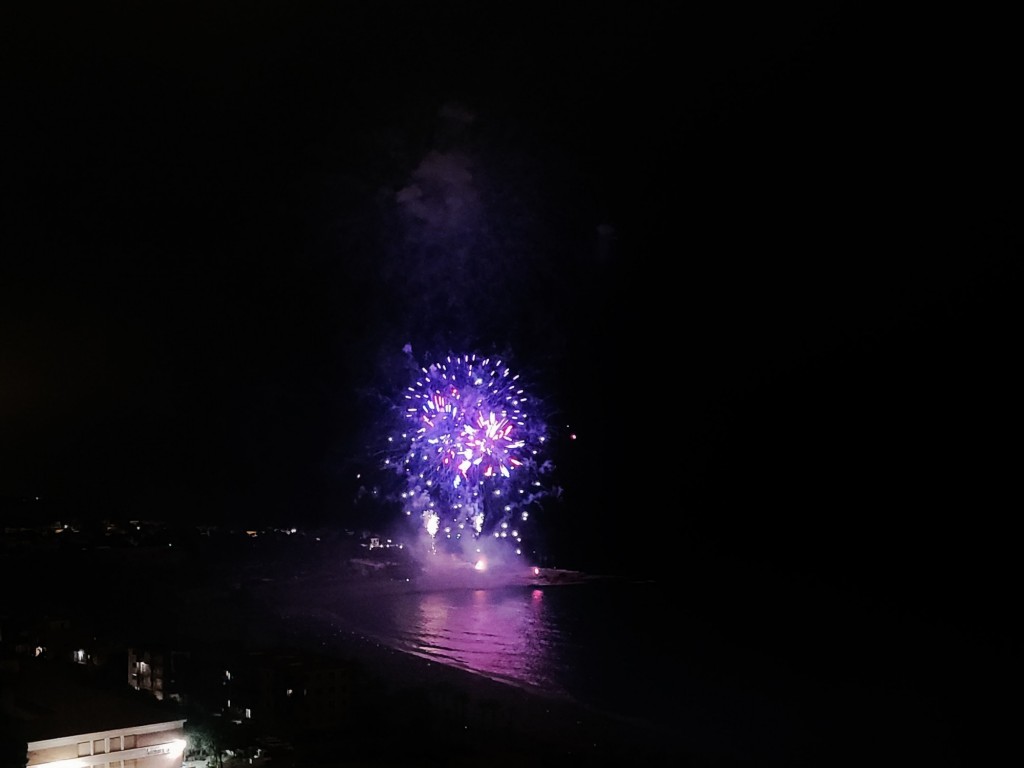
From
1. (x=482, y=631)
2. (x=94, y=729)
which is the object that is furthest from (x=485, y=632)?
(x=94, y=729)

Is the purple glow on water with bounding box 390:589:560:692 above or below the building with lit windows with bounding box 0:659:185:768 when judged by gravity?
above

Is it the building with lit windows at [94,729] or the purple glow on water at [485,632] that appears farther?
the purple glow on water at [485,632]

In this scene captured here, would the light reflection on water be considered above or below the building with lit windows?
above

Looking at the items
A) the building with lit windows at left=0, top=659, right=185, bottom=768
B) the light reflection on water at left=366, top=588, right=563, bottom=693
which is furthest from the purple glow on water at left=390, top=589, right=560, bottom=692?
the building with lit windows at left=0, top=659, right=185, bottom=768

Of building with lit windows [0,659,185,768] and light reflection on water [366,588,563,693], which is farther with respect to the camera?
light reflection on water [366,588,563,693]

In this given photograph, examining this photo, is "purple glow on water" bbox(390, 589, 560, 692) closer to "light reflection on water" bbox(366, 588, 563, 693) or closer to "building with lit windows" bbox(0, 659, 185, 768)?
"light reflection on water" bbox(366, 588, 563, 693)

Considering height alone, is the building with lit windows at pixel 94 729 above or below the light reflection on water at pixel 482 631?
below

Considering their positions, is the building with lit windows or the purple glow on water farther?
the purple glow on water

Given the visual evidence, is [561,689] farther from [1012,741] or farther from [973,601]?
[973,601]

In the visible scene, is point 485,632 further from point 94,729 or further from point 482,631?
point 94,729

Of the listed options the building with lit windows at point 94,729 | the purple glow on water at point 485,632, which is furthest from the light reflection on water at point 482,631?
the building with lit windows at point 94,729

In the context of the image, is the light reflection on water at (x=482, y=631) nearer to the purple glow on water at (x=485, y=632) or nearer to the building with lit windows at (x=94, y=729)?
the purple glow on water at (x=485, y=632)
